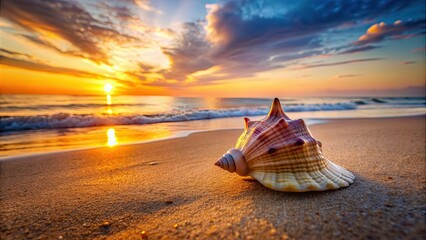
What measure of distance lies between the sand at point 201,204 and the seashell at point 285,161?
0.33 feet

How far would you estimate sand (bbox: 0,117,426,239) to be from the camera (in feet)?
4.22

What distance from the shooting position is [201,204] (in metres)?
1.72

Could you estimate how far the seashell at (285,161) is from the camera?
66.5 inches

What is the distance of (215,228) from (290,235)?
17.7 inches

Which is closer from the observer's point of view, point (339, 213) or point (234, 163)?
point (339, 213)

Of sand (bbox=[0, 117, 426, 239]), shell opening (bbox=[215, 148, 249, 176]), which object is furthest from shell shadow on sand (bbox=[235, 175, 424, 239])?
shell opening (bbox=[215, 148, 249, 176])

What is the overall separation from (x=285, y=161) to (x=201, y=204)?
2.53ft

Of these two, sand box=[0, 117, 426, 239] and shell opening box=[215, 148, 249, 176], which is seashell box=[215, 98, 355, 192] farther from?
sand box=[0, 117, 426, 239]


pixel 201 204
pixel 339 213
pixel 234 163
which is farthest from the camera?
pixel 234 163

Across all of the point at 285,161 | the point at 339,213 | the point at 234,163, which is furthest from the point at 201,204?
the point at 339,213

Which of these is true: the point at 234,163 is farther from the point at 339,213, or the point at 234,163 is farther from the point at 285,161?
the point at 339,213

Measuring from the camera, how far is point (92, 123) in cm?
824

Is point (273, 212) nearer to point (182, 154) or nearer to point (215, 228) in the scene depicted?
point (215, 228)

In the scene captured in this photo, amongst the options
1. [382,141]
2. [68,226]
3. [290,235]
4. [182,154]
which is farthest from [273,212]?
[382,141]
